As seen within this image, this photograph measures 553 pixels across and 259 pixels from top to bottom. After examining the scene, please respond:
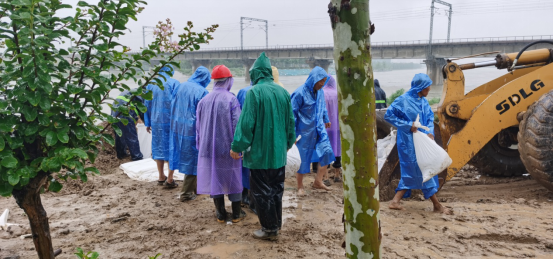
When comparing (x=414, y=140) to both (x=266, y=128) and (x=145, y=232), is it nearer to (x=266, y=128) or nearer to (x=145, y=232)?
(x=266, y=128)

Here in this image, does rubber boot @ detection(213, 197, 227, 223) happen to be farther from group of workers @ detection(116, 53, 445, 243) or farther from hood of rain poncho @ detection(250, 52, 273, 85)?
hood of rain poncho @ detection(250, 52, 273, 85)

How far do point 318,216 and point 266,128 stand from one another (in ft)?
4.56

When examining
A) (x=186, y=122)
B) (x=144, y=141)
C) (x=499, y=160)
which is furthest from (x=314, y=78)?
(x=144, y=141)

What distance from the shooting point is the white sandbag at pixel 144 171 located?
6.53 metres

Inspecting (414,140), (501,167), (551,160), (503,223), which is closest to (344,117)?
(414,140)

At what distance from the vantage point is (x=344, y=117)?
68.7 inches

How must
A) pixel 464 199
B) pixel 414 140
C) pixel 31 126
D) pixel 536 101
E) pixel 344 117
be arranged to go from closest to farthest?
pixel 344 117 → pixel 31 126 → pixel 414 140 → pixel 536 101 → pixel 464 199

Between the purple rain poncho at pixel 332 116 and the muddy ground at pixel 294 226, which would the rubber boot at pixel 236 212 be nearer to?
the muddy ground at pixel 294 226

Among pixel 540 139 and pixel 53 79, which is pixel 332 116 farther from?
pixel 53 79

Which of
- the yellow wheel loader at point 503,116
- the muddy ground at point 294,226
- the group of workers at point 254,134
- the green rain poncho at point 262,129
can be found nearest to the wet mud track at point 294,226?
the muddy ground at point 294,226

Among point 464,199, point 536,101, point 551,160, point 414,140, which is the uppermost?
point 536,101

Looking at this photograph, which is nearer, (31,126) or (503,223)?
(31,126)

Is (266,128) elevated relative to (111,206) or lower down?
elevated

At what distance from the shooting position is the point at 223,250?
3.67 metres
